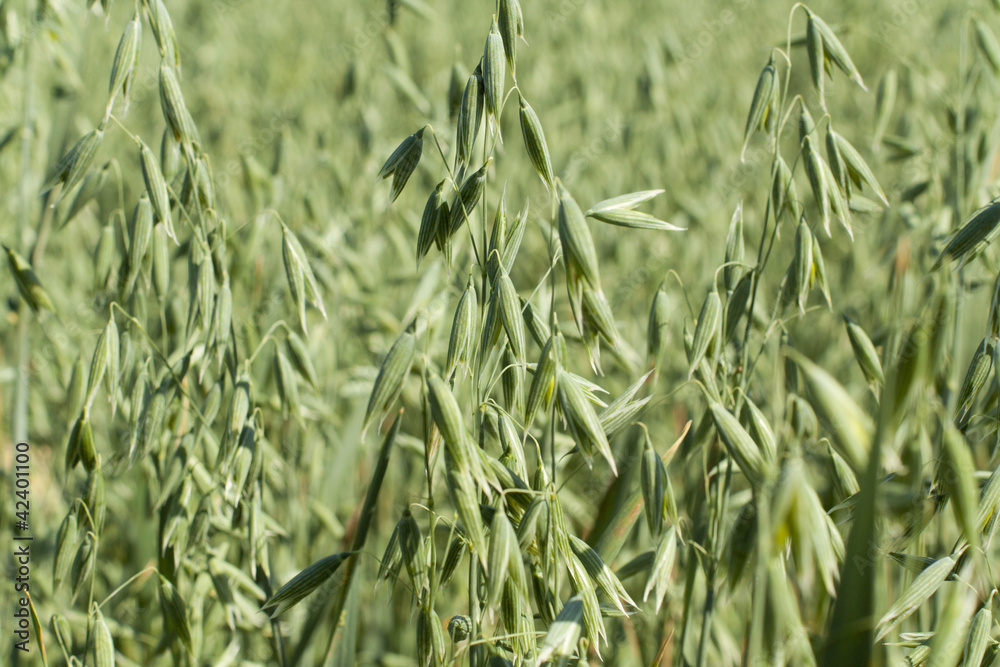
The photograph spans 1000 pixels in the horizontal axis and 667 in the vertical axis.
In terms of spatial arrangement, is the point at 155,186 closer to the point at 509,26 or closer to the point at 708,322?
the point at 509,26

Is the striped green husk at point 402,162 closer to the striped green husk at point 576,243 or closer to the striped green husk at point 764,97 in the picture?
the striped green husk at point 576,243

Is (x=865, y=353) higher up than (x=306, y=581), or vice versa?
(x=865, y=353)

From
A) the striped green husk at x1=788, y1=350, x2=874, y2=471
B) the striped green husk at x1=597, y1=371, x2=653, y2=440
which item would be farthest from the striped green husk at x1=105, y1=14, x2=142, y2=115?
the striped green husk at x1=788, y1=350, x2=874, y2=471

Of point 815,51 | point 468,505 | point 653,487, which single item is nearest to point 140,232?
point 468,505

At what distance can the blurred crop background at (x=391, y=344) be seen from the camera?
0.96 meters

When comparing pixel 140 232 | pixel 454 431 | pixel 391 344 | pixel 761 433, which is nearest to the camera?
pixel 454 431

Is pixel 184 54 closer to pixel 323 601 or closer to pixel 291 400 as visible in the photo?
pixel 291 400

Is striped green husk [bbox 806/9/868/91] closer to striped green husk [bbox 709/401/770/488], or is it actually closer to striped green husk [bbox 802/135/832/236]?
striped green husk [bbox 802/135/832/236]

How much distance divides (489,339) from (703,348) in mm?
276

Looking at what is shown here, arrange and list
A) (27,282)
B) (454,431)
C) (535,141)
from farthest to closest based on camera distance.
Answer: (27,282) → (535,141) → (454,431)

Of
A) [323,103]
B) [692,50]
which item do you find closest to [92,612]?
[323,103]

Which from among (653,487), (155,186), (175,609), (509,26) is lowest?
(175,609)

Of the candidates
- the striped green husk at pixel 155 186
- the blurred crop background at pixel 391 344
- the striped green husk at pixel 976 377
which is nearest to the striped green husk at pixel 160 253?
the blurred crop background at pixel 391 344

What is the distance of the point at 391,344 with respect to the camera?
67.4 inches
